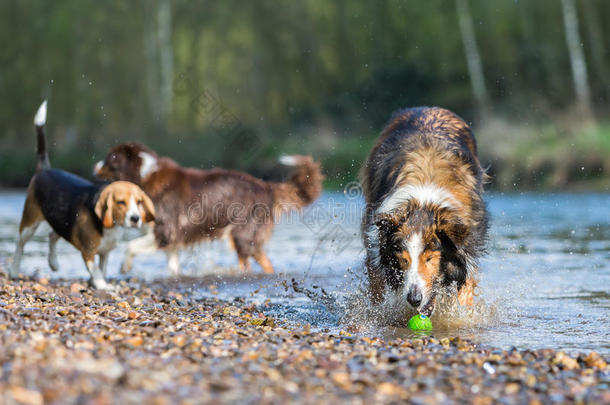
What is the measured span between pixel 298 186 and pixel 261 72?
2259 cm

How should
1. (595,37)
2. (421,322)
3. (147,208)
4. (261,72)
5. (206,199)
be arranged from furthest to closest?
(261,72) → (595,37) → (206,199) → (147,208) → (421,322)

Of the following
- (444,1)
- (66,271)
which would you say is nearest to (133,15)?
(444,1)

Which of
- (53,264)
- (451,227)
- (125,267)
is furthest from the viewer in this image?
(125,267)

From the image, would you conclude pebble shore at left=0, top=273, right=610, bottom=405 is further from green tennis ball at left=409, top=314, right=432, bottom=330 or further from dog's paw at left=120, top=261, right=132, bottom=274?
dog's paw at left=120, top=261, right=132, bottom=274

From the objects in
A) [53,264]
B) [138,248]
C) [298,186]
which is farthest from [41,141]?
[298,186]

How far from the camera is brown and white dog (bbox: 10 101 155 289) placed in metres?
7.31

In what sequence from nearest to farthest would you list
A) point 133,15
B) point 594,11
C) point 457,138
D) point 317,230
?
1. point 457,138
2. point 317,230
3. point 594,11
4. point 133,15

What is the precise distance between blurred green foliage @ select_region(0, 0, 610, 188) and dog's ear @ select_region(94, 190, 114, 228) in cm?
1449

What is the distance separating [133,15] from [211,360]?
27.5m

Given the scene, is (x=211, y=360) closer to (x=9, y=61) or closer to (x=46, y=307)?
(x=46, y=307)

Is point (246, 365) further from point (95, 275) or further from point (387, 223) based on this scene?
point (95, 275)

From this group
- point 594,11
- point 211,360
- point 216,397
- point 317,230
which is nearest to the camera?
point 216,397

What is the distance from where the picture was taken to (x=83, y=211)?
746 centimetres

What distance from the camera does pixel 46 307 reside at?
5414 mm
